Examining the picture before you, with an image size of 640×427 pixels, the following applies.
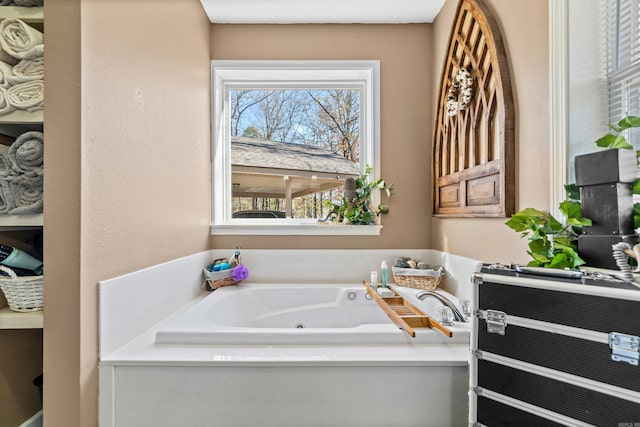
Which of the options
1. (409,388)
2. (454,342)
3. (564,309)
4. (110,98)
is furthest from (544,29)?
(110,98)

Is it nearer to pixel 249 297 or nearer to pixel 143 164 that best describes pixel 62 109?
pixel 143 164

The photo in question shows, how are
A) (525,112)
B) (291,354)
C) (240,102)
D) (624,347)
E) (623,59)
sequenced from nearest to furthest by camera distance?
(624,347), (623,59), (291,354), (525,112), (240,102)

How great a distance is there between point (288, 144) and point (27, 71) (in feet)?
5.29

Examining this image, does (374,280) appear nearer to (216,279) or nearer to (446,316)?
(446,316)

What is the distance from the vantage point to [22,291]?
1027 millimetres

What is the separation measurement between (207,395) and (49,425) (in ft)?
1.68

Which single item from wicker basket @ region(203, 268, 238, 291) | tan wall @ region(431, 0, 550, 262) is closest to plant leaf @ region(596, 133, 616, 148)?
tan wall @ region(431, 0, 550, 262)

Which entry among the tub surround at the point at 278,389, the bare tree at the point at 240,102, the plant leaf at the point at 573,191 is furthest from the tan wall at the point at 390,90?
the plant leaf at the point at 573,191

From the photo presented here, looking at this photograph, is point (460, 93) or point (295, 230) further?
point (295, 230)

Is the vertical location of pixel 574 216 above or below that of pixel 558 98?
below

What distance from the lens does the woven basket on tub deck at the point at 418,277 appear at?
6.48ft

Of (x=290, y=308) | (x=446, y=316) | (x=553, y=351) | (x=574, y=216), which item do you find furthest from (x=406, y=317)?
(x=290, y=308)

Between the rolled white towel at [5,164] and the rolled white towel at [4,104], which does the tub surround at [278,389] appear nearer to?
the rolled white towel at [5,164]

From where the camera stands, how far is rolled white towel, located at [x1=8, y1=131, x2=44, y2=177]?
1.04 metres
